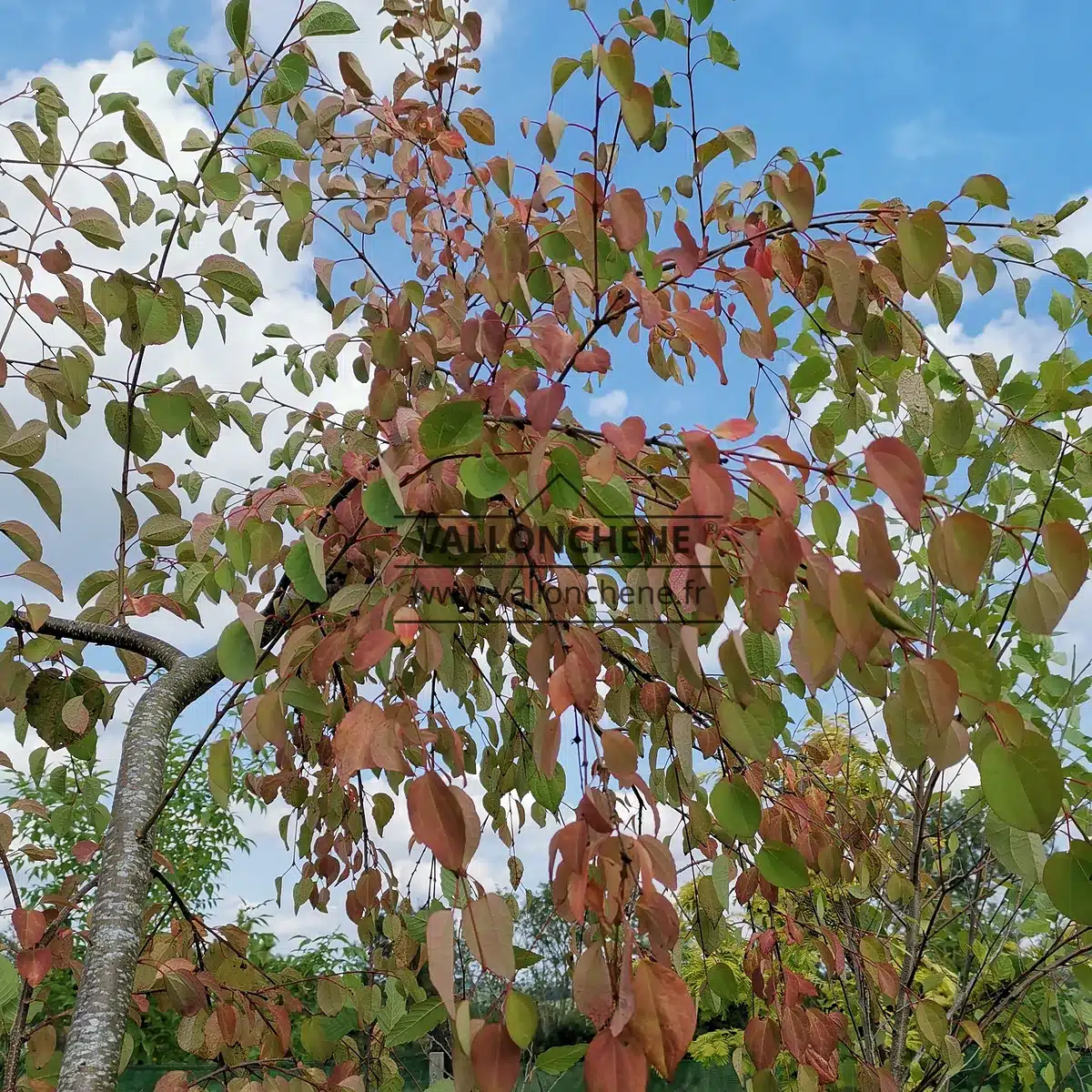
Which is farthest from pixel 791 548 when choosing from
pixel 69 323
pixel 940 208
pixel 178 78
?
pixel 178 78

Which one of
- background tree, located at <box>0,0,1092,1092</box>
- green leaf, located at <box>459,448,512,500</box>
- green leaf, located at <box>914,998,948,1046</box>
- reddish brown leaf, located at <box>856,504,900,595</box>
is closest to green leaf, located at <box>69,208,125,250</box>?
background tree, located at <box>0,0,1092,1092</box>

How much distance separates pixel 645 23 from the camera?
1211mm

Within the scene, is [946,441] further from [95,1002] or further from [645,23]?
[95,1002]

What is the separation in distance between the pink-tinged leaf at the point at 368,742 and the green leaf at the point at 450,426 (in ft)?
0.73

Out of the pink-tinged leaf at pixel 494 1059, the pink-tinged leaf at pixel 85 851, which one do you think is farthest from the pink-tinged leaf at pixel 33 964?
the pink-tinged leaf at pixel 494 1059

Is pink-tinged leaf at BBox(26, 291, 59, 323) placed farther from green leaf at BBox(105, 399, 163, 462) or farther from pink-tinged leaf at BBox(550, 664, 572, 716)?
pink-tinged leaf at BBox(550, 664, 572, 716)

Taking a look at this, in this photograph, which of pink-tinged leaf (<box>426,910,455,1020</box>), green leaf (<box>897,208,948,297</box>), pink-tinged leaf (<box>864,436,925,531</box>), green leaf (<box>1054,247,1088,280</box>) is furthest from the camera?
green leaf (<box>1054,247,1088,280</box>)

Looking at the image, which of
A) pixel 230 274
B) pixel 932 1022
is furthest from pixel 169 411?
pixel 932 1022

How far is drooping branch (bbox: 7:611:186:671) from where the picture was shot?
1.39 meters

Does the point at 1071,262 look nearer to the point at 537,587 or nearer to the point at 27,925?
the point at 537,587

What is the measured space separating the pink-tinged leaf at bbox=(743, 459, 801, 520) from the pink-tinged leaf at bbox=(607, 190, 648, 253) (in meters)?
0.26

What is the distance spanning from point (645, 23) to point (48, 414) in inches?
37.6

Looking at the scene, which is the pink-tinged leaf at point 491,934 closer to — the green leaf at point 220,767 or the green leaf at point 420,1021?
the green leaf at point 420,1021

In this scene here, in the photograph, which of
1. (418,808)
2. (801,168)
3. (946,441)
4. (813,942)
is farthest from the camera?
(813,942)
